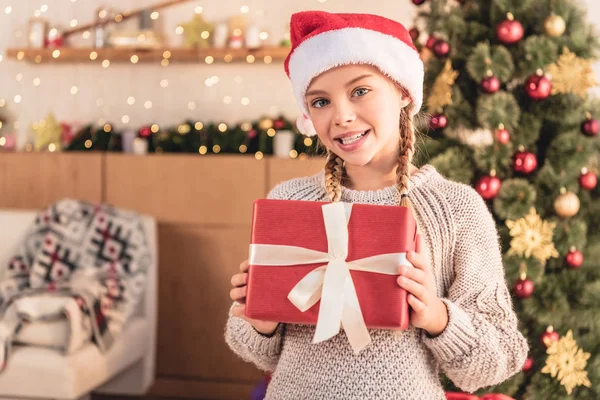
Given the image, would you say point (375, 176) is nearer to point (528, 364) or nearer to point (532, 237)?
point (532, 237)

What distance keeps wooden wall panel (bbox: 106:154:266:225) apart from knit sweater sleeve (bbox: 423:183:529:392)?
7.60 feet

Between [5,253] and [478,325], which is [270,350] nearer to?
[478,325]

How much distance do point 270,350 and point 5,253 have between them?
239 cm

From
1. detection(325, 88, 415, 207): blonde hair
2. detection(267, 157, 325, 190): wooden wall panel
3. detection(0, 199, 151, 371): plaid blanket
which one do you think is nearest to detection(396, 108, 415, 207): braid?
detection(325, 88, 415, 207): blonde hair

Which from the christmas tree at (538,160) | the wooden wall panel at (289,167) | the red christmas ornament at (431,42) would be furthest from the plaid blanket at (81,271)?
the red christmas ornament at (431,42)

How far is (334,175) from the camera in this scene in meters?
1.33

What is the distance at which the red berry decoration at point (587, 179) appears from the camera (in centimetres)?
216

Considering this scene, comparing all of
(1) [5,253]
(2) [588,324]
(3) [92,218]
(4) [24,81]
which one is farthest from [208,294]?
(2) [588,324]

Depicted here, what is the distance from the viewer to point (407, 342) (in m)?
1.21

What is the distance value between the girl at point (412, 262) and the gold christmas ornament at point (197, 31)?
2616 mm

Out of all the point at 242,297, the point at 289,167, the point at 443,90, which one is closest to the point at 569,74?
the point at 443,90

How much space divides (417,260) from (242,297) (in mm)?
288

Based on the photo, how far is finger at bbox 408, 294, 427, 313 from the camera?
1099 millimetres

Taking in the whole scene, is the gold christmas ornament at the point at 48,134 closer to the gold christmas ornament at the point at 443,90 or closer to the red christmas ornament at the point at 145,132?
the red christmas ornament at the point at 145,132
